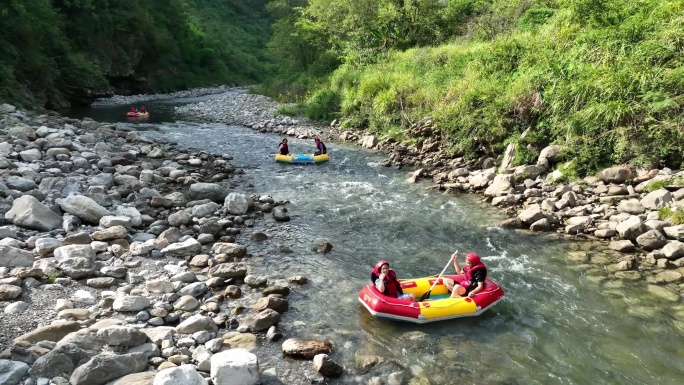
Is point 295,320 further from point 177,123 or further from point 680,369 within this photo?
point 177,123

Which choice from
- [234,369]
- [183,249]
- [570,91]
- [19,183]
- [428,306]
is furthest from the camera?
[570,91]

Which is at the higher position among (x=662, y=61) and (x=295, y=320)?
(x=662, y=61)

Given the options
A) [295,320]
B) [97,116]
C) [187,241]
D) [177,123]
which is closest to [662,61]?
[295,320]

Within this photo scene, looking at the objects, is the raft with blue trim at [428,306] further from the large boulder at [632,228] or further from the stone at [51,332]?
the stone at [51,332]

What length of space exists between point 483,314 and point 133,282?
4927 millimetres

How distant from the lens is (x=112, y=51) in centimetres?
3741

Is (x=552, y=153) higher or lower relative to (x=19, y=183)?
lower

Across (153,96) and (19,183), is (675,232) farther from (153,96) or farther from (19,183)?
(153,96)

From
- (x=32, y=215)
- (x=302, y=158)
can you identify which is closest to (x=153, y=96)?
(x=302, y=158)

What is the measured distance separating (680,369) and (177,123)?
22310 mm

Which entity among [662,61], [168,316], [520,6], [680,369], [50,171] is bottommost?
[680,369]

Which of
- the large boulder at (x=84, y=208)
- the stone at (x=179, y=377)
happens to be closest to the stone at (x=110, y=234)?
the large boulder at (x=84, y=208)

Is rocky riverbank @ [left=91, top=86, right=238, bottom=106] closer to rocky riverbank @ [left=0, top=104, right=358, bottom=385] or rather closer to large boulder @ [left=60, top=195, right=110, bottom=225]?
rocky riverbank @ [left=0, top=104, right=358, bottom=385]

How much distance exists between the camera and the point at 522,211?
379 inches
